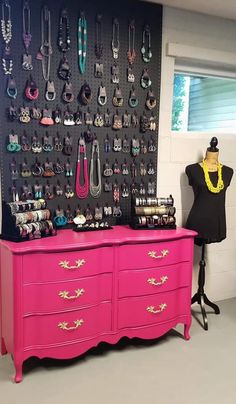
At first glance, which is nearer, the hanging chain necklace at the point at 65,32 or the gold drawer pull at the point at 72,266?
the gold drawer pull at the point at 72,266

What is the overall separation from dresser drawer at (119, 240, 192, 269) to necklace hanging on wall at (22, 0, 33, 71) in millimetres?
1336

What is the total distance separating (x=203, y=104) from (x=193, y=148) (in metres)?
0.50

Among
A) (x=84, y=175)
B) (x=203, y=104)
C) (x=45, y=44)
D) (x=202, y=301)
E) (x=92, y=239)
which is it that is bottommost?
(x=202, y=301)

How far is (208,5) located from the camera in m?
2.80

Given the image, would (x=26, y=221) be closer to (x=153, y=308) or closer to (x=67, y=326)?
(x=67, y=326)

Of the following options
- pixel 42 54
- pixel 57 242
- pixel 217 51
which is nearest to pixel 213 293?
pixel 57 242

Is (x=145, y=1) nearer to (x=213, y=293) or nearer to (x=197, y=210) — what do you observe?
(x=197, y=210)

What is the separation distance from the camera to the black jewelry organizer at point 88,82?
2.41 metres

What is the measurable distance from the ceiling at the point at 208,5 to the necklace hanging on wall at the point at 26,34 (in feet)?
3.10

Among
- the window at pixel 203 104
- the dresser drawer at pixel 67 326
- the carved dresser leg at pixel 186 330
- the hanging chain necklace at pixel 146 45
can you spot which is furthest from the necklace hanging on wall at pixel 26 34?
the carved dresser leg at pixel 186 330

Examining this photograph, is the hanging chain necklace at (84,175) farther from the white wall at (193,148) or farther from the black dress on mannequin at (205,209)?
the black dress on mannequin at (205,209)

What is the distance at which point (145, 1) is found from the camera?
273cm

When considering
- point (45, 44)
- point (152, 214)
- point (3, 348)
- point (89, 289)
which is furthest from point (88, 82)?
point (3, 348)

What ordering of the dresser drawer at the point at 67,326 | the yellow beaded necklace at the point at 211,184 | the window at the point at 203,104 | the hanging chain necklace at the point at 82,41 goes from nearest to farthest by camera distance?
the dresser drawer at the point at 67,326
the hanging chain necklace at the point at 82,41
the yellow beaded necklace at the point at 211,184
the window at the point at 203,104
